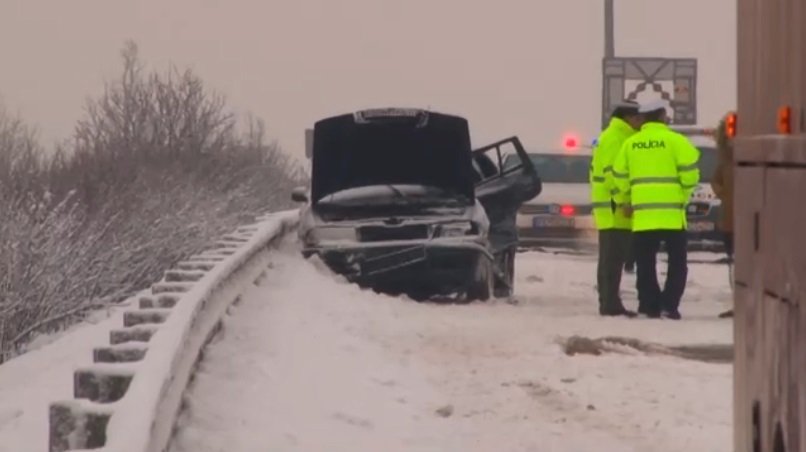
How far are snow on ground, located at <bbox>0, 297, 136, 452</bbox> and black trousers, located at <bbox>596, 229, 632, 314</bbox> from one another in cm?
507

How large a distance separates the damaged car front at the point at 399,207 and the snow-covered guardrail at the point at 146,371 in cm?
476

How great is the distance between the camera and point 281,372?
11.7 metres

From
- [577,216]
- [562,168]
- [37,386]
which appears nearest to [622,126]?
[37,386]

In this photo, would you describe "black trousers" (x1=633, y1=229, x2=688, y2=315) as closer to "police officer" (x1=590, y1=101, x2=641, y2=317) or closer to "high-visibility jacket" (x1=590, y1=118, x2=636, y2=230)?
"police officer" (x1=590, y1=101, x2=641, y2=317)

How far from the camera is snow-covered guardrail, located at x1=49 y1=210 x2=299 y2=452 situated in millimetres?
7242

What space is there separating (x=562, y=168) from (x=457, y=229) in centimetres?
1353

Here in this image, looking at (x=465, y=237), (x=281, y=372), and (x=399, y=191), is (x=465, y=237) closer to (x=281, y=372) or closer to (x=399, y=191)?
(x=399, y=191)

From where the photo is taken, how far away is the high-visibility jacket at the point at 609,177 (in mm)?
17672

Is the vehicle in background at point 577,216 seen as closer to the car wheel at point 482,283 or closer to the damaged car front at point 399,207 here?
the damaged car front at point 399,207

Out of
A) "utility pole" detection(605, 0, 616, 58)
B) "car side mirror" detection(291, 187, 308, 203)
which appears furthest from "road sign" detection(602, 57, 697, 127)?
"car side mirror" detection(291, 187, 308, 203)

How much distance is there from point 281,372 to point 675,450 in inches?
108

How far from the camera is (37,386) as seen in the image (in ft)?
35.5

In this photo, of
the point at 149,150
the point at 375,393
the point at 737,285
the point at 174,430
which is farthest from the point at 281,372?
the point at 149,150

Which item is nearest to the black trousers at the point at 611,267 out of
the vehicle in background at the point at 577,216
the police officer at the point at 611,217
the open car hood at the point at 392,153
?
the police officer at the point at 611,217
